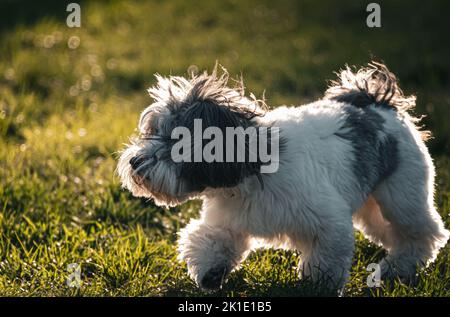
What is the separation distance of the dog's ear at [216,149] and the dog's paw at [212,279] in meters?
0.65

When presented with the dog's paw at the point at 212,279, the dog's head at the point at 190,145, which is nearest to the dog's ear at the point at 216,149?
the dog's head at the point at 190,145

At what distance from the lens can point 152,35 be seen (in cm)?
1250

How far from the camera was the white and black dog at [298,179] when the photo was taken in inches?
181

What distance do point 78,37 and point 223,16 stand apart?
2854mm

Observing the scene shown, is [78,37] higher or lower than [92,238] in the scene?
higher

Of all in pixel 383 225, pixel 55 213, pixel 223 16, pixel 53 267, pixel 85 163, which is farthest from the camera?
pixel 223 16

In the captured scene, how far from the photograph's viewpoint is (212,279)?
4980mm

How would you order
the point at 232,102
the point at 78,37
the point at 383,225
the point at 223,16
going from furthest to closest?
the point at 223,16
the point at 78,37
the point at 383,225
the point at 232,102

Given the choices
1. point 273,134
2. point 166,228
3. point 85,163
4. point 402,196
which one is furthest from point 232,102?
point 85,163

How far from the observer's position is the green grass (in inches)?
206

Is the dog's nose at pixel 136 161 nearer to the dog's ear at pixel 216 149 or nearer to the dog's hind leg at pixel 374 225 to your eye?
the dog's ear at pixel 216 149

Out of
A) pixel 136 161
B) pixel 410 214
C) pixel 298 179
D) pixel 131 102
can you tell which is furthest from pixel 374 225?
pixel 131 102

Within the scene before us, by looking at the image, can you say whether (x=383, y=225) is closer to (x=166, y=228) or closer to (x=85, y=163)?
(x=166, y=228)

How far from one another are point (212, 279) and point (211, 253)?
6.3 inches
